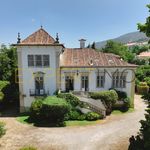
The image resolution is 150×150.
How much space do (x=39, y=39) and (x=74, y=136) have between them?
1421cm

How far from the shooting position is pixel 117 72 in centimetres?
2953

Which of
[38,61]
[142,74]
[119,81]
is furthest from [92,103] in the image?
[142,74]

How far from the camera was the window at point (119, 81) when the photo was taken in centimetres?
2975

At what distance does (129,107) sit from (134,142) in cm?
1607

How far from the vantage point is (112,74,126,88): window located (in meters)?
29.8

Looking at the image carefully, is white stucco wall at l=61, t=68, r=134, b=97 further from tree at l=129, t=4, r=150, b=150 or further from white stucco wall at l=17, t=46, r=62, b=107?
tree at l=129, t=4, r=150, b=150

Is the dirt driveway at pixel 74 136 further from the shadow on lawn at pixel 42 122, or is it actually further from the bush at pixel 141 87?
the bush at pixel 141 87

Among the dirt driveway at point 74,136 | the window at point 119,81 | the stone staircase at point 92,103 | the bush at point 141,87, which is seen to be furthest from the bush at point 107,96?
the bush at point 141,87

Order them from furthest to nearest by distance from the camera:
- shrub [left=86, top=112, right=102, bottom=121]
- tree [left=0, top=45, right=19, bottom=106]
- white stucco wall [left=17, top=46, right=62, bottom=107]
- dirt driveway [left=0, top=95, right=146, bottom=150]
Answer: tree [left=0, top=45, right=19, bottom=106], white stucco wall [left=17, top=46, right=62, bottom=107], shrub [left=86, top=112, right=102, bottom=121], dirt driveway [left=0, top=95, right=146, bottom=150]

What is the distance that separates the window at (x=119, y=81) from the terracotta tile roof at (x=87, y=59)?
161 centimetres

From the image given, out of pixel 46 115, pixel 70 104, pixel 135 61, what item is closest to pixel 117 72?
pixel 70 104

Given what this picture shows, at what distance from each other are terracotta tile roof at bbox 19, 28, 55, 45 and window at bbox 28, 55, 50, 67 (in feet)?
6.01

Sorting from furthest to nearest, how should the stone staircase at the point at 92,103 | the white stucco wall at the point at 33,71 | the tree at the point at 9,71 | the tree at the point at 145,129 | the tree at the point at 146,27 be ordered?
the tree at the point at 9,71, the white stucco wall at the point at 33,71, the stone staircase at the point at 92,103, the tree at the point at 145,129, the tree at the point at 146,27

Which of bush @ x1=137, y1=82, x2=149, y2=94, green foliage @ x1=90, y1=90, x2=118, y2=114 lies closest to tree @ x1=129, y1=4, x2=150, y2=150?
green foliage @ x1=90, y1=90, x2=118, y2=114
